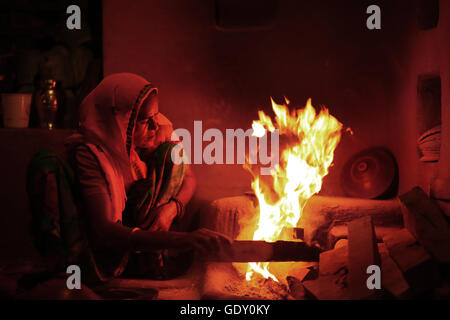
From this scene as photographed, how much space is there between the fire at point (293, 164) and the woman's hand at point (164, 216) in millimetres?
821

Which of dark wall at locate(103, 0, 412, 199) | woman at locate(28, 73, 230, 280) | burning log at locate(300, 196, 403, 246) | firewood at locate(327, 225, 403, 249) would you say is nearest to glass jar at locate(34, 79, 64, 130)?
dark wall at locate(103, 0, 412, 199)

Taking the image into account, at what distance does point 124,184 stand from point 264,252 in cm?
125

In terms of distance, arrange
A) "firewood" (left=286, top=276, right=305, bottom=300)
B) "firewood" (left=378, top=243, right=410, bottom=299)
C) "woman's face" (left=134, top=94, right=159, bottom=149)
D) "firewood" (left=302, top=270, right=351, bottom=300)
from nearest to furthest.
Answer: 1. "firewood" (left=378, top=243, right=410, bottom=299)
2. "firewood" (left=302, top=270, right=351, bottom=300)
3. "firewood" (left=286, top=276, right=305, bottom=300)
4. "woman's face" (left=134, top=94, right=159, bottom=149)

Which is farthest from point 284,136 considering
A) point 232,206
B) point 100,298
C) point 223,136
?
point 100,298

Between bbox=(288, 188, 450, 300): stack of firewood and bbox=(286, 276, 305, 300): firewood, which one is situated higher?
bbox=(288, 188, 450, 300): stack of firewood

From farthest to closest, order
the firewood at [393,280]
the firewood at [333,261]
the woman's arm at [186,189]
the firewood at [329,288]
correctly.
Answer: the woman's arm at [186,189]
the firewood at [333,261]
the firewood at [329,288]
the firewood at [393,280]

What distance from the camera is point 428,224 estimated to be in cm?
300

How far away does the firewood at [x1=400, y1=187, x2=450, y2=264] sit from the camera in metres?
2.73

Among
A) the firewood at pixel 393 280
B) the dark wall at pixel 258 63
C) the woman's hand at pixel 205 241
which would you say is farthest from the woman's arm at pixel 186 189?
the firewood at pixel 393 280

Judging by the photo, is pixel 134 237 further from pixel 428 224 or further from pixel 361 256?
pixel 428 224

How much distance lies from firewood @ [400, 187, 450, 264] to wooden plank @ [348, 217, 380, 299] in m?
0.33

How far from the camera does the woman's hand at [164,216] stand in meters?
3.41

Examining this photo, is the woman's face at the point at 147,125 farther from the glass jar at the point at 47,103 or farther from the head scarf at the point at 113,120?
the glass jar at the point at 47,103

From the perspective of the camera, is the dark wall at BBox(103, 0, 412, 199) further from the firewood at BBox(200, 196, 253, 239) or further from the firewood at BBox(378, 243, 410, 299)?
the firewood at BBox(378, 243, 410, 299)
